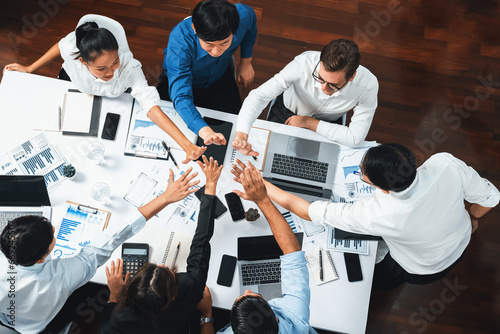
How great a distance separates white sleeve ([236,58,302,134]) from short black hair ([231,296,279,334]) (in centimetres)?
98

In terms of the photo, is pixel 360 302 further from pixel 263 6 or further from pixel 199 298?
pixel 263 6

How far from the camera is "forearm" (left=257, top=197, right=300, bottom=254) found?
6.41 ft

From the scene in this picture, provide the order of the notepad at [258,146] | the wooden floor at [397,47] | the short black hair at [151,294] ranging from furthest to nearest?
1. the wooden floor at [397,47]
2. the notepad at [258,146]
3. the short black hair at [151,294]

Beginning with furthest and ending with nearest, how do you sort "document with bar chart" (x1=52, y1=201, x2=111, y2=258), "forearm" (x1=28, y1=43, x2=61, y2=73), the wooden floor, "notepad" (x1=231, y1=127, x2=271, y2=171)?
the wooden floor < "forearm" (x1=28, y1=43, x2=61, y2=73) < "notepad" (x1=231, y1=127, x2=271, y2=171) < "document with bar chart" (x1=52, y1=201, x2=111, y2=258)

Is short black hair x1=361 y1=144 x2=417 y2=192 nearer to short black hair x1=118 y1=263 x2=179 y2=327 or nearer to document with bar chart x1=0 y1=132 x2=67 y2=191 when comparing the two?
short black hair x1=118 y1=263 x2=179 y2=327

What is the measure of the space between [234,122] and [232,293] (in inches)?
38.5

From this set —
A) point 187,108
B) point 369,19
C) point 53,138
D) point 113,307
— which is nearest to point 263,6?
point 369,19

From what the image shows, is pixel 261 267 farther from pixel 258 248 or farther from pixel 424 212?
pixel 424 212

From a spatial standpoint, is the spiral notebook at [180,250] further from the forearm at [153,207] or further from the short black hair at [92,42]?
the short black hair at [92,42]

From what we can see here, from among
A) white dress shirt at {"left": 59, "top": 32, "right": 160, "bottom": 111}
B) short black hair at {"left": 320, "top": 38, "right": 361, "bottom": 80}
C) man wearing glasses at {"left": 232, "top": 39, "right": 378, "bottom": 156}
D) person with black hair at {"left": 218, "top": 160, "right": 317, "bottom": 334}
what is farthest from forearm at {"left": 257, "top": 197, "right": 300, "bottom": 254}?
white dress shirt at {"left": 59, "top": 32, "right": 160, "bottom": 111}

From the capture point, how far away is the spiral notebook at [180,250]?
207cm

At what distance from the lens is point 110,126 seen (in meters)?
2.22

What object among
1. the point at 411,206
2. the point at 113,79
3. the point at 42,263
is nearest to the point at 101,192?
the point at 42,263

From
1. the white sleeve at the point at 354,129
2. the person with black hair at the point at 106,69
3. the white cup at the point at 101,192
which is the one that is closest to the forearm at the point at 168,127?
the person with black hair at the point at 106,69
